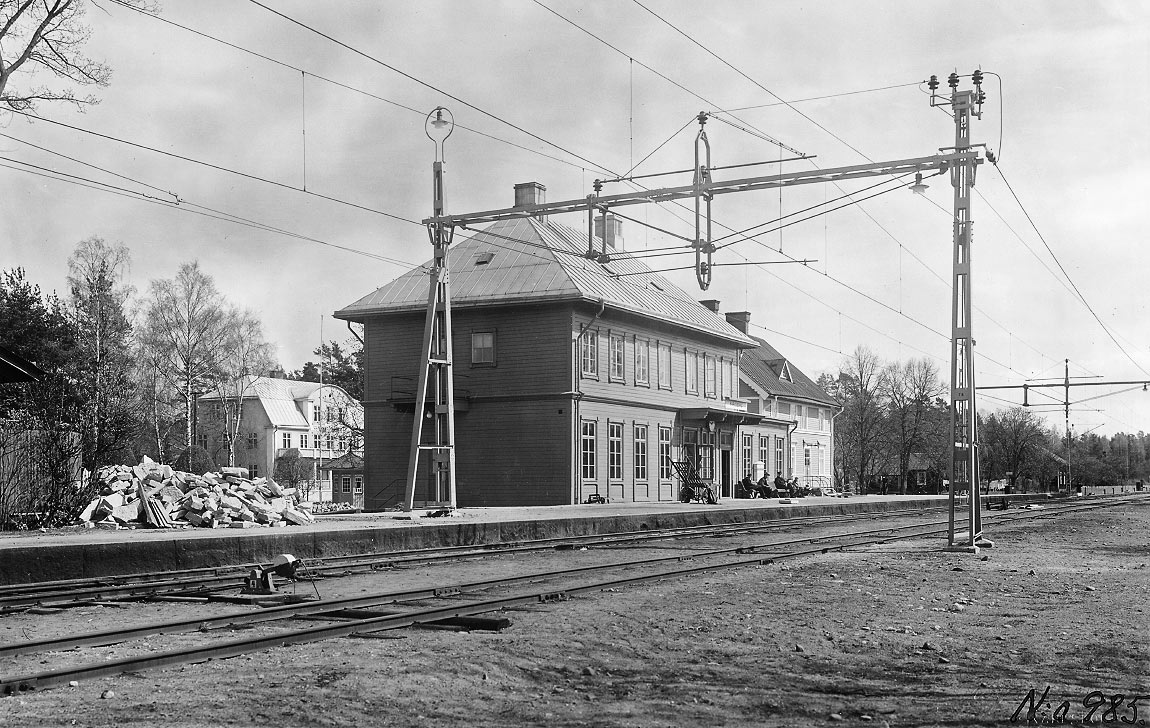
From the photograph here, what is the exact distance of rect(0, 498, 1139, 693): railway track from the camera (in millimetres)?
7375

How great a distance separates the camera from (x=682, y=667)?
7750mm

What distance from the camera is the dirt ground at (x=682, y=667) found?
6215mm

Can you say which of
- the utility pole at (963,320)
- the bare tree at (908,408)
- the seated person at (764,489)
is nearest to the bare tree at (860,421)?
the bare tree at (908,408)

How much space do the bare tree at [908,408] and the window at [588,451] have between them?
42.3 m

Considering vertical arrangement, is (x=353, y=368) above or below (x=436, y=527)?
above

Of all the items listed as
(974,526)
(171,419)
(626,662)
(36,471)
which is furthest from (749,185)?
(171,419)

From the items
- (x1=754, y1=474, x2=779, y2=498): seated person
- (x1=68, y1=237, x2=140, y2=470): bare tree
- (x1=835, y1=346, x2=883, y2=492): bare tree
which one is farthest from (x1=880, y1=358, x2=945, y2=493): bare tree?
(x1=68, y1=237, x2=140, y2=470): bare tree

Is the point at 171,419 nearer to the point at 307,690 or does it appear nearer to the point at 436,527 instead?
the point at 436,527

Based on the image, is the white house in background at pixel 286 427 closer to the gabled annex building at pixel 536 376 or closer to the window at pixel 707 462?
the window at pixel 707 462

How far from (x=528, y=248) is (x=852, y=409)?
48078 millimetres

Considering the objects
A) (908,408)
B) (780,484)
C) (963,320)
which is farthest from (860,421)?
(963,320)

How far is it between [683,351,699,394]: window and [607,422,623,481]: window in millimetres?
6249

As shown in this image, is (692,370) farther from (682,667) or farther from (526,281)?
(682,667)

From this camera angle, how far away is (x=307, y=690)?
669cm
